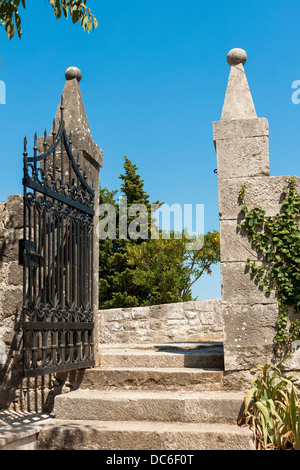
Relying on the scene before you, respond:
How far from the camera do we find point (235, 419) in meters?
4.33

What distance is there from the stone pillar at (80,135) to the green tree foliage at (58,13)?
3.85 feet

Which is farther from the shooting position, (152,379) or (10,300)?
(10,300)

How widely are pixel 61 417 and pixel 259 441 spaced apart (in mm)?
1821

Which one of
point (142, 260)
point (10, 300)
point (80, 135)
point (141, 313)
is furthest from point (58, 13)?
point (142, 260)

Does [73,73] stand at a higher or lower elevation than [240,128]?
higher

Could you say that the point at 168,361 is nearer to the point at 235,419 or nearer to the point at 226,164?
the point at 235,419

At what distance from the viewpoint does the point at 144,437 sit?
4078mm

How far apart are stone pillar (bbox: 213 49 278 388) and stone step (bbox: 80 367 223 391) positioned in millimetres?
204

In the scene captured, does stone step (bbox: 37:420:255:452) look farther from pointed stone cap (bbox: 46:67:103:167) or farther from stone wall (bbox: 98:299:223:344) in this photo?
stone wall (bbox: 98:299:223:344)

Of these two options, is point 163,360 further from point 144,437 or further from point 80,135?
point 80,135

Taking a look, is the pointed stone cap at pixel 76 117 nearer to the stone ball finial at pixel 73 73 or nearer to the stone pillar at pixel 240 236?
the stone ball finial at pixel 73 73

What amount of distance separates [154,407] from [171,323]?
4.95 m

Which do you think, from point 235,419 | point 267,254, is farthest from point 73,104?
point 235,419

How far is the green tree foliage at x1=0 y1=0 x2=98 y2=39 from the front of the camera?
3939 mm
